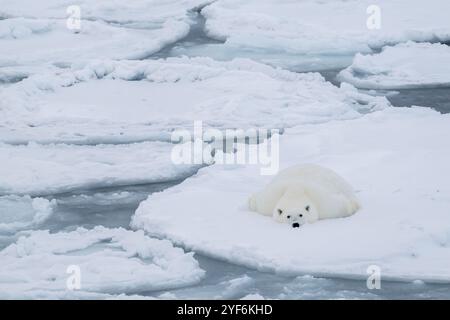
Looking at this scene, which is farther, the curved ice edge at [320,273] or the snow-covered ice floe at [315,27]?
the snow-covered ice floe at [315,27]

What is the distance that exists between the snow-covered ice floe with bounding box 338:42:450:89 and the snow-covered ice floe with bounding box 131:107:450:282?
2.40m

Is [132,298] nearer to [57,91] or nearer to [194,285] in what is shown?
[194,285]

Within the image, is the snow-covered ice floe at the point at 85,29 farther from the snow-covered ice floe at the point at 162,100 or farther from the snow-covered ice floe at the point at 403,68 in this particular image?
the snow-covered ice floe at the point at 403,68

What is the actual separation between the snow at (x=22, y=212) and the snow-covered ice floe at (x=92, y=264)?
0.86 feet

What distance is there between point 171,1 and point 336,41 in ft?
15.2

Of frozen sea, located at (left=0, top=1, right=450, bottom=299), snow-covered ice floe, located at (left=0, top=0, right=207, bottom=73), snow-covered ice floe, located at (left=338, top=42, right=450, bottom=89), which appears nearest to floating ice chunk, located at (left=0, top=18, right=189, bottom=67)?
snow-covered ice floe, located at (left=0, top=0, right=207, bottom=73)

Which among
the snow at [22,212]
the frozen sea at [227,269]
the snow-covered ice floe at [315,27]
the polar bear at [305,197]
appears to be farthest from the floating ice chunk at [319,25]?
the polar bear at [305,197]

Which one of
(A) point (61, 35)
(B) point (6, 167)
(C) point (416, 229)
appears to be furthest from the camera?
(A) point (61, 35)

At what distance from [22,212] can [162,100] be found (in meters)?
3.72

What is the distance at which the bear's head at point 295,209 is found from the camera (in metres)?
5.86

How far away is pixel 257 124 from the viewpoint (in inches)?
361
